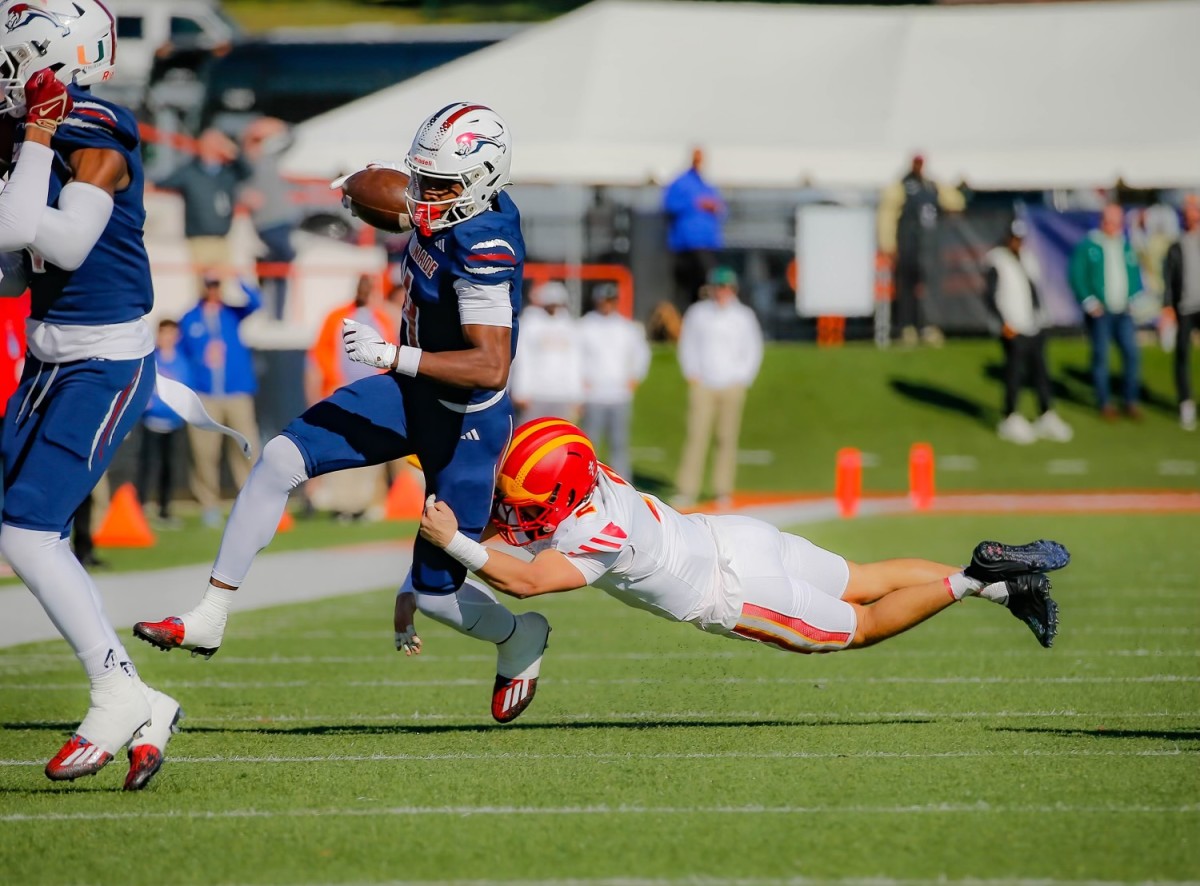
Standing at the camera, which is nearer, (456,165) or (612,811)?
(612,811)

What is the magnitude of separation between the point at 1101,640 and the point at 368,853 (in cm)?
472

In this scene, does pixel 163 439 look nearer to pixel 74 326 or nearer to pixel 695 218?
pixel 695 218

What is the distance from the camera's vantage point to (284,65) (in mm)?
36312

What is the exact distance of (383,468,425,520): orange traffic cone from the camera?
1541 cm

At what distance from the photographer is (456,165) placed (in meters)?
5.75

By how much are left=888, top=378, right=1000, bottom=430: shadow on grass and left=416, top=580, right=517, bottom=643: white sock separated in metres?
14.7

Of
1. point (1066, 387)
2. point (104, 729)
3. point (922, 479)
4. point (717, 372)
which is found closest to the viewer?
point (104, 729)

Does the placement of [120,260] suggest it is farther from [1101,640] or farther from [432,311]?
[1101,640]

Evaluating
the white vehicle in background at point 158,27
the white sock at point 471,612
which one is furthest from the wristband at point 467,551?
the white vehicle in background at point 158,27

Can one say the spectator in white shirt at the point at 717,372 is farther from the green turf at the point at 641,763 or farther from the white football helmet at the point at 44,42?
the white football helmet at the point at 44,42

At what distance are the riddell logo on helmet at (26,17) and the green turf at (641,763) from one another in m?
2.12

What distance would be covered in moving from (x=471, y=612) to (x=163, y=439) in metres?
9.32

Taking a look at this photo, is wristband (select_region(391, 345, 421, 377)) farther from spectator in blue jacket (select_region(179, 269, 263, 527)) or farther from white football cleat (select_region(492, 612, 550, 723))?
spectator in blue jacket (select_region(179, 269, 263, 527))

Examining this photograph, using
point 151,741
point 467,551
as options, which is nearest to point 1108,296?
point 467,551
